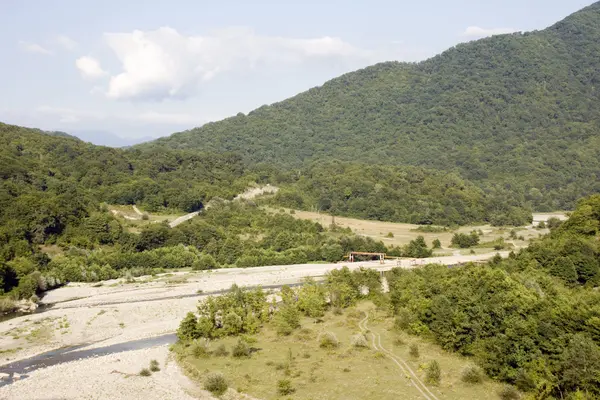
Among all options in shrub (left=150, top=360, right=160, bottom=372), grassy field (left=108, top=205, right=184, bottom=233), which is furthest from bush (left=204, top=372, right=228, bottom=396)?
grassy field (left=108, top=205, right=184, bottom=233)

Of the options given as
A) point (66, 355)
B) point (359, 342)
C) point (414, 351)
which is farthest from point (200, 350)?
point (414, 351)

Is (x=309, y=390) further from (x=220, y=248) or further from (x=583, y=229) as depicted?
(x=220, y=248)

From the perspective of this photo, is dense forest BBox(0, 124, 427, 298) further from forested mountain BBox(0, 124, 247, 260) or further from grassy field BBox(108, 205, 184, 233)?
grassy field BBox(108, 205, 184, 233)

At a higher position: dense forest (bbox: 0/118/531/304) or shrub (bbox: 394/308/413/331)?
dense forest (bbox: 0/118/531/304)

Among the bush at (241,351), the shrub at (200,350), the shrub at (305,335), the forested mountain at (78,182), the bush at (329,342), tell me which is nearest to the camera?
the bush at (241,351)

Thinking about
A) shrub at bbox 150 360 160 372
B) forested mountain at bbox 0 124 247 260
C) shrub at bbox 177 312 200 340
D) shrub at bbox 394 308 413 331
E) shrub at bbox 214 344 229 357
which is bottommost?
shrub at bbox 394 308 413 331

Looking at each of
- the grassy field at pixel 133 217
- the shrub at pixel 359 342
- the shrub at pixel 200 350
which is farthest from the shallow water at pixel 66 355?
the grassy field at pixel 133 217

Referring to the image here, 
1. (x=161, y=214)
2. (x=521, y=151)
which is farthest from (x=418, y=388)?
(x=521, y=151)

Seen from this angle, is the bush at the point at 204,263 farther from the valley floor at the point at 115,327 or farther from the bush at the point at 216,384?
the bush at the point at 216,384
